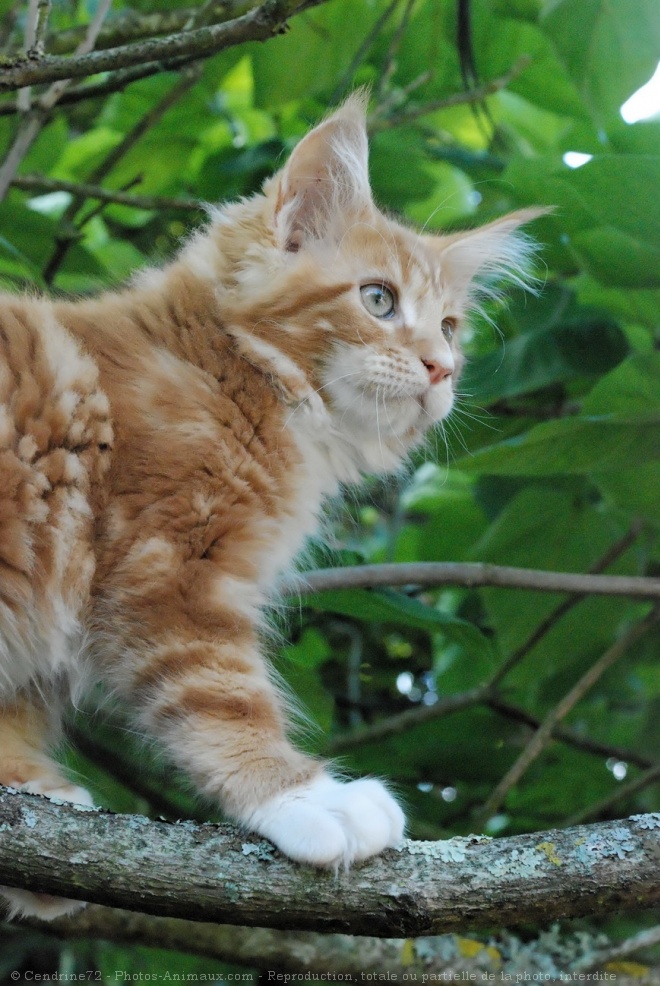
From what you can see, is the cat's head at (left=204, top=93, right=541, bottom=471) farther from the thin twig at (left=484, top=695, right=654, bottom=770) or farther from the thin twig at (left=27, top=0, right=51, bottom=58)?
the thin twig at (left=484, top=695, right=654, bottom=770)

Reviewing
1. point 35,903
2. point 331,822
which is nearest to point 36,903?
point 35,903

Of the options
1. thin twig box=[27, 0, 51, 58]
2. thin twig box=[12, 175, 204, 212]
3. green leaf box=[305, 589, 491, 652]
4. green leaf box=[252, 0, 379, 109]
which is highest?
green leaf box=[252, 0, 379, 109]

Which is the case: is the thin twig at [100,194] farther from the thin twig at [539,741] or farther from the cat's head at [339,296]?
the thin twig at [539,741]

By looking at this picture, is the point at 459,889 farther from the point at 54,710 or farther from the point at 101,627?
the point at 54,710

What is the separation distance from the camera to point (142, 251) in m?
2.72

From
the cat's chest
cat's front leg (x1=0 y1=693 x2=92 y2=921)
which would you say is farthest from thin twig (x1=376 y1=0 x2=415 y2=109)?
cat's front leg (x1=0 y1=693 x2=92 y2=921)

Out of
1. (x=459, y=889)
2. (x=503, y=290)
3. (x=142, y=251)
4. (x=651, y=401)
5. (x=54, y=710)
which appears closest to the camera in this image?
(x=459, y=889)

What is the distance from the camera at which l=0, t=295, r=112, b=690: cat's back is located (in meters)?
1.45

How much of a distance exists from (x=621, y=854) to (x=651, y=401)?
0.96 metres

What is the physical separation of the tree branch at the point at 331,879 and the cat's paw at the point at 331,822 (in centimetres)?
3

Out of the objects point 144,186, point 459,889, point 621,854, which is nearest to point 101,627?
point 459,889

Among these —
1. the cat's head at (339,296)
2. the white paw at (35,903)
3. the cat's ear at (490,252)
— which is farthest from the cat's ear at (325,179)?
the white paw at (35,903)

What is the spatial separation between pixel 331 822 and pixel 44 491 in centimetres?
64

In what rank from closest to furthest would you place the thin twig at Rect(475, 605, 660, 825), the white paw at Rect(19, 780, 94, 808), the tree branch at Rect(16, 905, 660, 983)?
Result: the white paw at Rect(19, 780, 94, 808), the tree branch at Rect(16, 905, 660, 983), the thin twig at Rect(475, 605, 660, 825)
